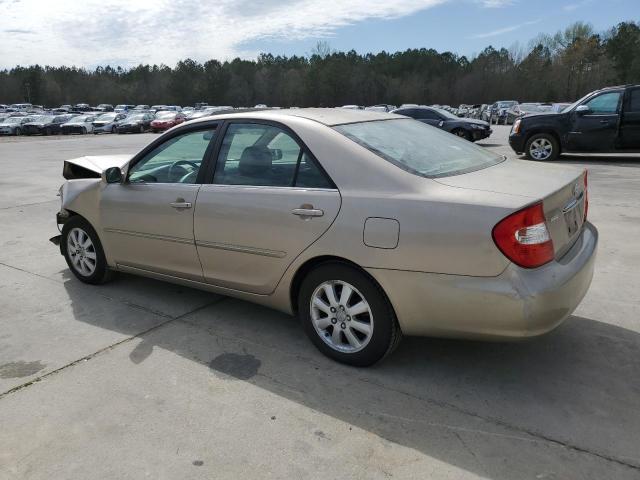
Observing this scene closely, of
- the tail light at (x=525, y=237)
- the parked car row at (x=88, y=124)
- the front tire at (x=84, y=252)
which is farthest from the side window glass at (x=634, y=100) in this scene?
the parked car row at (x=88, y=124)

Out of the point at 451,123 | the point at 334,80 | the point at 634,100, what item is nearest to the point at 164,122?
the point at 451,123

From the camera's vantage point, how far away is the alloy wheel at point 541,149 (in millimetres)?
12805

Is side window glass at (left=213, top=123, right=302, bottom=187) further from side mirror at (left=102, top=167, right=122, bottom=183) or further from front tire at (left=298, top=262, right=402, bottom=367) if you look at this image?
side mirror at (left=102, top=167, right=122, bottom=183)

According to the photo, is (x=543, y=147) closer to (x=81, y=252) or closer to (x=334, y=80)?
(x=81, y=252)

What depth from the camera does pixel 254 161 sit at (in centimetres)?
367

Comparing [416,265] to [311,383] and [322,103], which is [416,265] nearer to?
[311,383]

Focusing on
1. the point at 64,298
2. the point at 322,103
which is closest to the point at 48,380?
the point at 64,298

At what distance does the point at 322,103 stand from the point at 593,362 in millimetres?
100826

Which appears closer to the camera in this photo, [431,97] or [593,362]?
[593,362]

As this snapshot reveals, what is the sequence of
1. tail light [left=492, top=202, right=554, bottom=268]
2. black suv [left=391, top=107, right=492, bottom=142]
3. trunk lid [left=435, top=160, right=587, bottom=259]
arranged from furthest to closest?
black suv [left=391, top=107, right=492, bottom=142]
trunk lid [left=435, top=160, right=587, bottom=259]
tail light [left=492, top=202, right=554, bottom=268]

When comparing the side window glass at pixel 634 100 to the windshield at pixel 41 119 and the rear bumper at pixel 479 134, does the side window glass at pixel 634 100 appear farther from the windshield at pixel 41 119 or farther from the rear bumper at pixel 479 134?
the windshield at pixel 41 119

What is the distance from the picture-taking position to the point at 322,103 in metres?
101

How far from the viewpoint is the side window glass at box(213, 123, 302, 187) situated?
3.48 m

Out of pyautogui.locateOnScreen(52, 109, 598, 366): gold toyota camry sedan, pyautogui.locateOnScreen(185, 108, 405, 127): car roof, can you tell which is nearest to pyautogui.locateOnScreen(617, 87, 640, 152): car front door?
pyautogui.locateOnScreen(52, 109, 598, 366): gold toyota camry sedan
